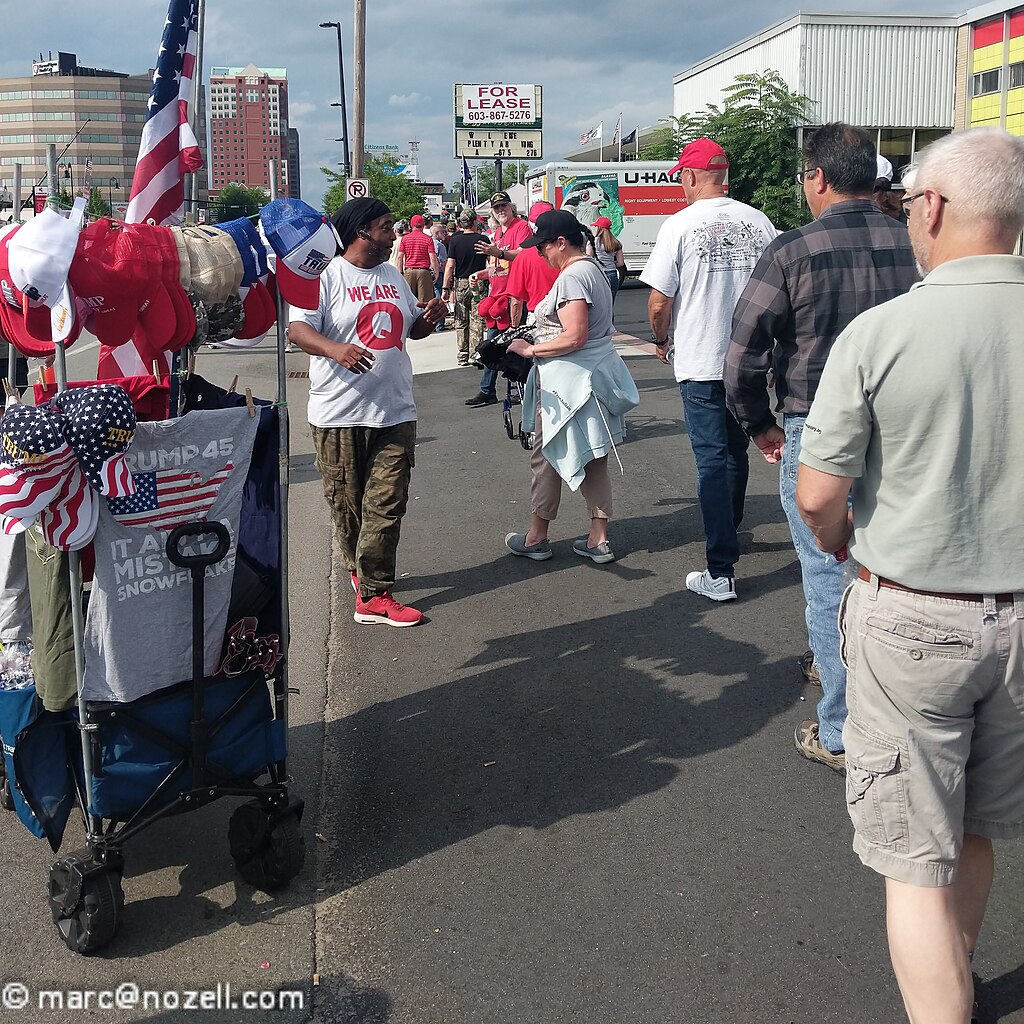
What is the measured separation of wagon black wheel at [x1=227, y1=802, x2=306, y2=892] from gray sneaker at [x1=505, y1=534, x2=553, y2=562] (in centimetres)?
338

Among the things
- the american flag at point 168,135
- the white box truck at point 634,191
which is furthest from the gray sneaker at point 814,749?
the white box truck at point 634,191

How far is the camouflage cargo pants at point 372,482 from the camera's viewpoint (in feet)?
17.6

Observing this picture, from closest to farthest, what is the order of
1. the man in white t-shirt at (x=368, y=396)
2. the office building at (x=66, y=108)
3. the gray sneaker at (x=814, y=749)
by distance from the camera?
the gray sneaker at (x=814, y=749) → the man in white t-shirt at (x=368, y=396) → the office building at (x=66, y=108)

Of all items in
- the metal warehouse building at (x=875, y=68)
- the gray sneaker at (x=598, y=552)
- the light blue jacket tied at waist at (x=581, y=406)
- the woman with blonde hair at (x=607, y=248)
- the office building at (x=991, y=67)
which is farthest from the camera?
the metal warehouse building at (x=875, y=68)

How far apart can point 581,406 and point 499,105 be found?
50.1 m

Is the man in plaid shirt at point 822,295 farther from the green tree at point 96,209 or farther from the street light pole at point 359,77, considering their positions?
the street light pole at point 359,77

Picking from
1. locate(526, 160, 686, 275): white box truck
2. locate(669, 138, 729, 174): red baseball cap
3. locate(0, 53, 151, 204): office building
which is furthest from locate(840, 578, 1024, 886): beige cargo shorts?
locate(0, 53, 151, 204): office building

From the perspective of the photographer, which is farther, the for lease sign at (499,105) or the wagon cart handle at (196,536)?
the for lease sign at (499,105)

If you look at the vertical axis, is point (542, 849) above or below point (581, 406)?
below

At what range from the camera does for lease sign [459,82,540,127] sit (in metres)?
51.7

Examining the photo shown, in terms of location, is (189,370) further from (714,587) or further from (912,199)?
(714,587)

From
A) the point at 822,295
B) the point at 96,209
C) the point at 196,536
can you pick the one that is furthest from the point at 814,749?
the point at 96,209

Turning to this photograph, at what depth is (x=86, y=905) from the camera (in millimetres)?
2887

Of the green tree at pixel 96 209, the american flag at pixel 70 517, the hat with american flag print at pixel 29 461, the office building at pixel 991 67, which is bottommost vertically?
the american flag at pixel 70 517
